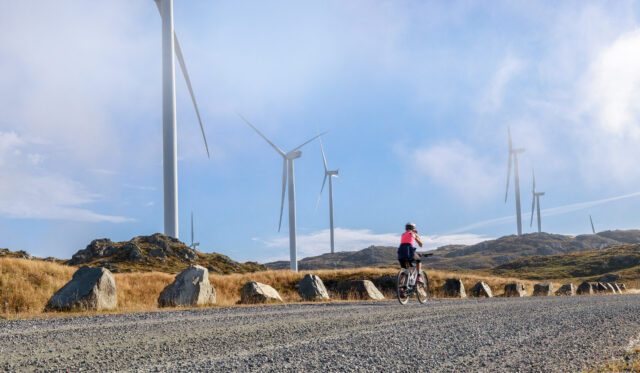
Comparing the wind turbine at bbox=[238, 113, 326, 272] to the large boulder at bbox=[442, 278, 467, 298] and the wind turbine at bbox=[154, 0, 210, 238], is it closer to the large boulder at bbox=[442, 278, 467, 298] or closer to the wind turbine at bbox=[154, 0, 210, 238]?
the wind turbine at bbox=[154, 0, 210, 238]

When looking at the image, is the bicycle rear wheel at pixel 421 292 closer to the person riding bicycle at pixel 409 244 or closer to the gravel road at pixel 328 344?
the person riding bicycle at pixel 409 244

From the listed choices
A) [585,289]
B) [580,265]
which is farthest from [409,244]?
[580,265]

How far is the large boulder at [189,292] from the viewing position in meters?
18.7

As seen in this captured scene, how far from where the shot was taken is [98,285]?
684 inches

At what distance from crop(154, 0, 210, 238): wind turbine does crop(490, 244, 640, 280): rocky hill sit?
72.3 m

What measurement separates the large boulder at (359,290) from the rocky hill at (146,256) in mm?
40054

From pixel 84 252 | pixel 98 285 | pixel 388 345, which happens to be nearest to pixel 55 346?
pixel 388 345

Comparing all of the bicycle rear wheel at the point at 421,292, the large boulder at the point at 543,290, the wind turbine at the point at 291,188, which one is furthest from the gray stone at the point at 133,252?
Answer: the bicycle rear wheel at the point at 421,292

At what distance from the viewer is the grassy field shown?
62.9ft

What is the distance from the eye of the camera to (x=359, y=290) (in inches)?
958

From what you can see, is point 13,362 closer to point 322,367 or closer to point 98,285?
A: point 322,367

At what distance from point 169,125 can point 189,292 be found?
25.6 metres

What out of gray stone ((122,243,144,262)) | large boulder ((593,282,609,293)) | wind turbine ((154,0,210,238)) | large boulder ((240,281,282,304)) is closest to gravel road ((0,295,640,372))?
large boulder ((240,281,282,304))

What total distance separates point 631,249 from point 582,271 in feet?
77.7
